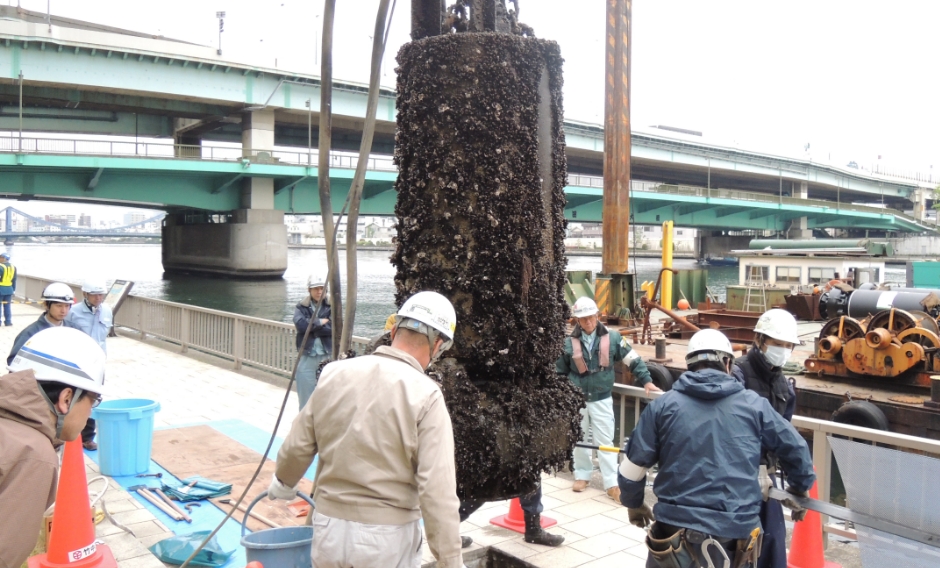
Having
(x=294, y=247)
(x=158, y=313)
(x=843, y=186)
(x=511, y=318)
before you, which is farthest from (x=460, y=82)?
(x=294, y=247)

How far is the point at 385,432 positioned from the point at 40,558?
364cm

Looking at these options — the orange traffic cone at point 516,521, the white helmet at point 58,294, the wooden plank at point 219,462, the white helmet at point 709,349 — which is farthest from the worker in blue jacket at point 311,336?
the white helmet at point 709,349

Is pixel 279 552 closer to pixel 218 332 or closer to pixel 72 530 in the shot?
pixel 72 530

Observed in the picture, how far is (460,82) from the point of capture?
331 centimetres

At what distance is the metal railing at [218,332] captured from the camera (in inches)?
492

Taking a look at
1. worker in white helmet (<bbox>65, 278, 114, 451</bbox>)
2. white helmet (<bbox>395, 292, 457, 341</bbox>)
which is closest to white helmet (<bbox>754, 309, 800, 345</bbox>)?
white helmet (<bbox>395, 292, 457, 341</bbox>)

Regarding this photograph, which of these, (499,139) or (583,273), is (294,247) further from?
(499,139)

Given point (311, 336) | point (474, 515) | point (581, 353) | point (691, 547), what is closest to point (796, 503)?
point (691, 547)

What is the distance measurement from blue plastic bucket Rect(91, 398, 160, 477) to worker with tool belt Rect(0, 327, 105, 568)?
485cm

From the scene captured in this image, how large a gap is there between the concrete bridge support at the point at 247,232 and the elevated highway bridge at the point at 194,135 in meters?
0.09

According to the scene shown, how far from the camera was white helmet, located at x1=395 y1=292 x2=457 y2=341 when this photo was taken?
9.76 feet

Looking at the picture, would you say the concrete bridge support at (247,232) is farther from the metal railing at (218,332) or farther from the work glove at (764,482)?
the work glove at (764,482)

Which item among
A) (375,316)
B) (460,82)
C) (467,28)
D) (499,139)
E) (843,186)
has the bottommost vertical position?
(375,316)

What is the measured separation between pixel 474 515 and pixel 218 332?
31.1 feet
